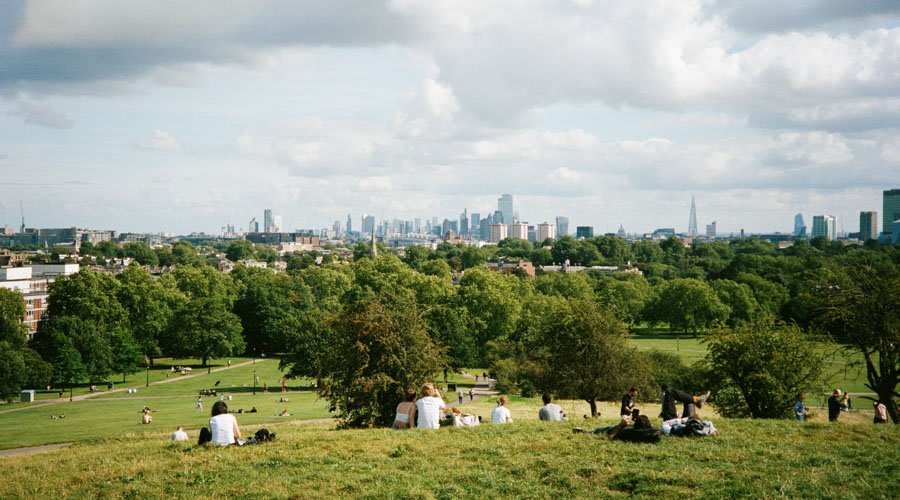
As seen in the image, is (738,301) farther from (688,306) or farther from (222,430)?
(222,430)

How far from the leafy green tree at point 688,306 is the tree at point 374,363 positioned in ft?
246

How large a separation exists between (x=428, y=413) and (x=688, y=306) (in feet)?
279

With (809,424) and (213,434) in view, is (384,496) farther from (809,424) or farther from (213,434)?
(809,424)

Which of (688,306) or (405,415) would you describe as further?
(688,306)

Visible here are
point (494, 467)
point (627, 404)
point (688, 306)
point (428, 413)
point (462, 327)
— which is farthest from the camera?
point (688, 306)

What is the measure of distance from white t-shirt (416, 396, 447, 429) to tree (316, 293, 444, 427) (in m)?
5.10

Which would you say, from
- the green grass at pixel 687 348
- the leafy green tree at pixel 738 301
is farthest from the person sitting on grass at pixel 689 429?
the leafy green tree at pixel 738 301

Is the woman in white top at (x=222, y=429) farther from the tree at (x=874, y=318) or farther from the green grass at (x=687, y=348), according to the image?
the green grass at (x=687, y=348)

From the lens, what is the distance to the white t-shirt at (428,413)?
1889cm

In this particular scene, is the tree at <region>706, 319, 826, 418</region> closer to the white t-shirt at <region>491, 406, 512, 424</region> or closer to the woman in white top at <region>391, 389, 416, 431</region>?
the white t-shirt at <region>491, 406, 512, 424</region>

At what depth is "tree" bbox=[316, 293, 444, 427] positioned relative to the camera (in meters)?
24.3

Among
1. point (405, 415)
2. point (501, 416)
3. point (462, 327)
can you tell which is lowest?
point (462, 327)

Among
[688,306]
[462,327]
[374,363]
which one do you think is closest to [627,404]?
[374,363]

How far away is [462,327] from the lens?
210 ft
